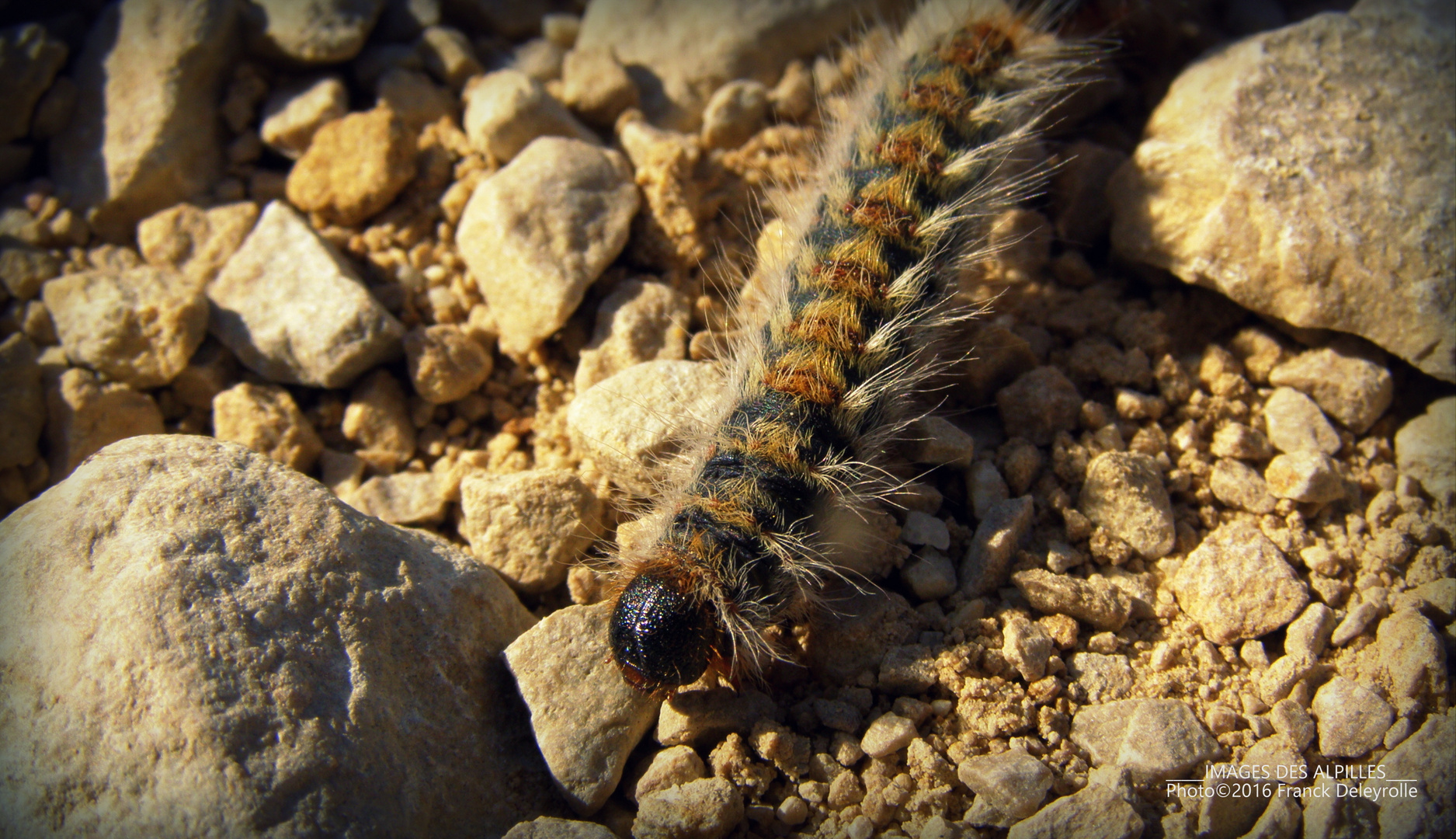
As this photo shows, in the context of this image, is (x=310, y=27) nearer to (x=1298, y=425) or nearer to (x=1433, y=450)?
(x=1298, y=425)

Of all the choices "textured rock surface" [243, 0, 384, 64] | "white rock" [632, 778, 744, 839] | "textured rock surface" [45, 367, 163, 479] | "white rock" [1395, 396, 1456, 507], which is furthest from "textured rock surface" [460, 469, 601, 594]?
"white rock" [1395, 396, 1456, 507]

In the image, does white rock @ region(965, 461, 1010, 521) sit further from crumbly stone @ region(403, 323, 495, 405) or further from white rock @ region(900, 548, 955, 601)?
crumbly stone @ region(403, 323, 495, 405)

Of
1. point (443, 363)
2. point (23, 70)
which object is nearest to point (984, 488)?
point (443, 363)

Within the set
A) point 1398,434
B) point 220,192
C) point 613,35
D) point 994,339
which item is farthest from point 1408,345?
point 220,192

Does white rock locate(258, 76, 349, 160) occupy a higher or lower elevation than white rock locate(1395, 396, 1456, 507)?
higher

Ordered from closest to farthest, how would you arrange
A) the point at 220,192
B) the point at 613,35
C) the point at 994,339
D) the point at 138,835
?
the point at 138,835 → the point at 994,339 → the point at 220,192 → the point at 613,35

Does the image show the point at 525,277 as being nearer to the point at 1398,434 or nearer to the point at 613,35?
the point at 613,35

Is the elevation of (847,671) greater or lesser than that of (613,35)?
lesser
